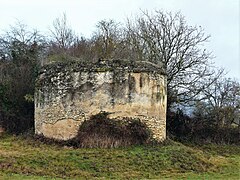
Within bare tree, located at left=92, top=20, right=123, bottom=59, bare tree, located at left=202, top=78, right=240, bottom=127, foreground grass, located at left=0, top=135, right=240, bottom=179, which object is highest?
bare tree, located at left=92, top=20, right=123, bottom=59

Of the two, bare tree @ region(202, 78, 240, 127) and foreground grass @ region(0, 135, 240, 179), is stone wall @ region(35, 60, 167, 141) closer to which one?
foreground grass @ region(0, 135, 240, 179)

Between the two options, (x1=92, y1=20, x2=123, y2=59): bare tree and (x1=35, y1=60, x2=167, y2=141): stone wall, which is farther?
(x1=92, y1=20, x2=123, y2=59): bare tree

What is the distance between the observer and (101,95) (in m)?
21.0

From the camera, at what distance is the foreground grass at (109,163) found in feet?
52.8

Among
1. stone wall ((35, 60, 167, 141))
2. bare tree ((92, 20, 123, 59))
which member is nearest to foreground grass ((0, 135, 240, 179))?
stone wall ((35, 60, 167, 141))

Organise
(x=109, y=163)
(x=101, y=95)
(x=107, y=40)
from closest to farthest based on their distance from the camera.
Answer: (x=109, y=163)
(x=101, y=95)
(x=107, y=40)

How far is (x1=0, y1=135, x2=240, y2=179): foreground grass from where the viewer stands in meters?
16.1

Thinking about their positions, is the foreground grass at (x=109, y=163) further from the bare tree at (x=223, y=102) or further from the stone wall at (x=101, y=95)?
the bare tree at (x=223, y=102)

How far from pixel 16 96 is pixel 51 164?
1068 centimetres

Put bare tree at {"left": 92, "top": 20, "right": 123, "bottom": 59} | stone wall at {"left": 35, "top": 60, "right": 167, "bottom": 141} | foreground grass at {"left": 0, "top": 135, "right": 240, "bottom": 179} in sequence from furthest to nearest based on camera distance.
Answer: bare tree at {"left": 92, "top": 20, "right": 123, "bottom": 59} → stone wall at {"left": 35, "top": 60, "right": 167, "bottom": 141} → foreground grass at {"left": 0, "top": 135, "right": 240, "bottom": 179}

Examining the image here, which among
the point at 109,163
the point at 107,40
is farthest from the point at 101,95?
the point at 107,40

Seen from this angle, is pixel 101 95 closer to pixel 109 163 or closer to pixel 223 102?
pixel 109 163

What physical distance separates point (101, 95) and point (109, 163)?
440cm

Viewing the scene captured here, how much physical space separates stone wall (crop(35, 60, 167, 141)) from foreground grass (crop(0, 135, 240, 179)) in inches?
53.0
